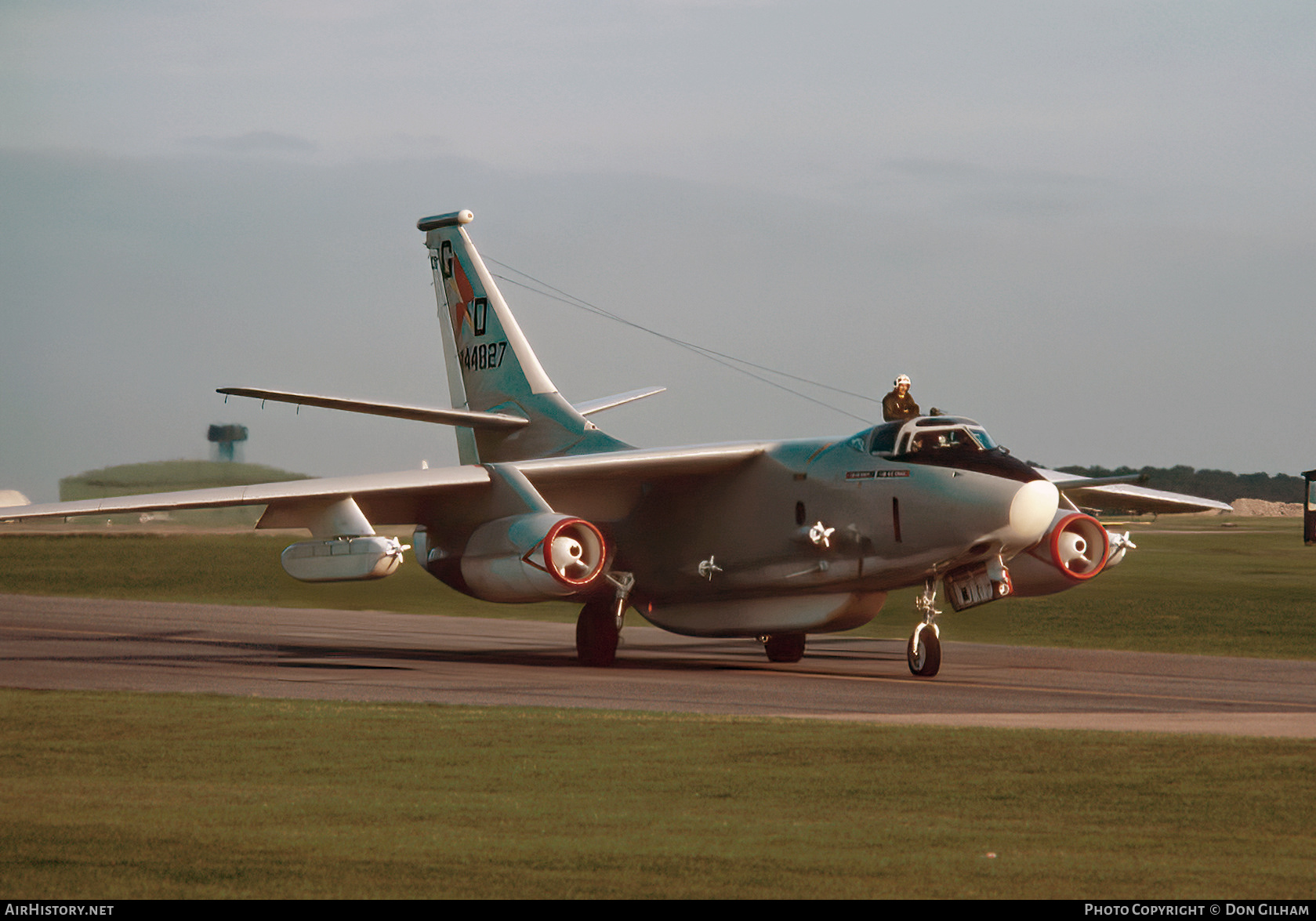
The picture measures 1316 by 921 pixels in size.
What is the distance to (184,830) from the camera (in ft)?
27.2

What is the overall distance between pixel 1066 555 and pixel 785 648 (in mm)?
4838

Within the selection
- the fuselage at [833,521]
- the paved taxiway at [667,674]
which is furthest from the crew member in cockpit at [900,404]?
the paved taxiway at [667,674]

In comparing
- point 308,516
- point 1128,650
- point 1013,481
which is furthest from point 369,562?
point 1128,650

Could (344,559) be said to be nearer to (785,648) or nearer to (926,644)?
(785,648)

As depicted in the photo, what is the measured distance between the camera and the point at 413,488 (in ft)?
69.1

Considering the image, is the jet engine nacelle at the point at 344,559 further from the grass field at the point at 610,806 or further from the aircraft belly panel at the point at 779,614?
the grass field at the point at 610,806

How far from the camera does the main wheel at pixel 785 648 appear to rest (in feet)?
78.2

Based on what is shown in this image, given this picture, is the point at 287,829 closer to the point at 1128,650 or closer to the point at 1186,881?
the point at 1186,881

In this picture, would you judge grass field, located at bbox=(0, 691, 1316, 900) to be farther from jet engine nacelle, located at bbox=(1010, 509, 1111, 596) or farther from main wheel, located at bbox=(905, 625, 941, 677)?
jet engine nacelle, located at bbox=(1010, 509, 1111, 596)

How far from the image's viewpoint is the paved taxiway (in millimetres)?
15891

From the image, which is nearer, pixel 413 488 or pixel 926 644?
pixel 926 644

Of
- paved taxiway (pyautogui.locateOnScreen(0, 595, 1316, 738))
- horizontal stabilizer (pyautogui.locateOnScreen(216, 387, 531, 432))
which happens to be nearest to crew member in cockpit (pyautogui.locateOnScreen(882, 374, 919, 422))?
paved taxiway (pyautogui.locateOnScreen(0, 595, 1316, 738))

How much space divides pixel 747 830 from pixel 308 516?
14.3 metres

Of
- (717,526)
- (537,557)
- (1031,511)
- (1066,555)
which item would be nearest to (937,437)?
(1031,511)
